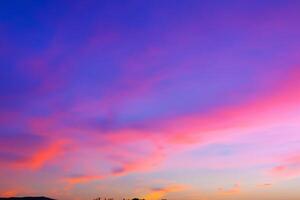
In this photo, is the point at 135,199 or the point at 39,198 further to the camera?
the point at 135,199

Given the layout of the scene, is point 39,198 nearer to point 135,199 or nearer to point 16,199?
point 16,199

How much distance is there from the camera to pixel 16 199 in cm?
11762

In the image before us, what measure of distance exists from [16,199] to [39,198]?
13.1 m

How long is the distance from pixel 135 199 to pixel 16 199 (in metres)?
79.7

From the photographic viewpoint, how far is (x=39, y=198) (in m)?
124

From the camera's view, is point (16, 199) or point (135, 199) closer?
point (16, 199)

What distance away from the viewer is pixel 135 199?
138875 mm

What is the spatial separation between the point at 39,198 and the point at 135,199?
67.2 meters

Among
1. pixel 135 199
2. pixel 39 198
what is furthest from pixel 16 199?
pixel 135 199
